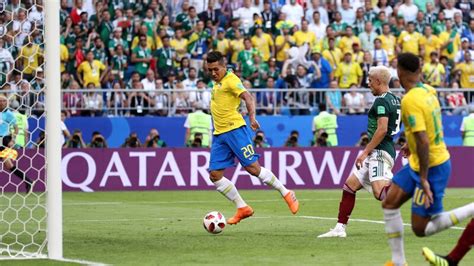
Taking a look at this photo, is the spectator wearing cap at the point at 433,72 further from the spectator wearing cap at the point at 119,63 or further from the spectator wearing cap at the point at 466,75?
the spectator wearing cap at the point at 119,63

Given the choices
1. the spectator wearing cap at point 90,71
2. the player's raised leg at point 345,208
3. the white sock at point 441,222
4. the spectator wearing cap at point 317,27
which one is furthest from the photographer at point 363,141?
the white sock at point 441,222

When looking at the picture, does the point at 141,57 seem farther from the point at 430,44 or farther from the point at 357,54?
the point at 430,44

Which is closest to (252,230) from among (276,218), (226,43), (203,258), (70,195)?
(276,218)

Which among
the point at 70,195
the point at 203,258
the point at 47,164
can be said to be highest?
the point at 47,164

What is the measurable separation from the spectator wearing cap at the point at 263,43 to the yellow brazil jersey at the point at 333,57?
140 cm

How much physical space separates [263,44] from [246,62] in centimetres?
103

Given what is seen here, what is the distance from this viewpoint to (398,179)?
10.6 metres

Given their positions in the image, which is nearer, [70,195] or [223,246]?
[223,246]

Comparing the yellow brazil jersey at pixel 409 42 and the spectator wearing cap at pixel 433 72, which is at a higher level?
the yellow brazil jersey at pixel 409 42

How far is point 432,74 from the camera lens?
101 feet

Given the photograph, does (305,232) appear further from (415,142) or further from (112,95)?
(112,95)

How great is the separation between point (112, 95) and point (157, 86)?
1267 millimetres

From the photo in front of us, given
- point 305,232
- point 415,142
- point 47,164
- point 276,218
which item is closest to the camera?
point 415,142

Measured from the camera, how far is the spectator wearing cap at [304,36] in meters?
30.8
